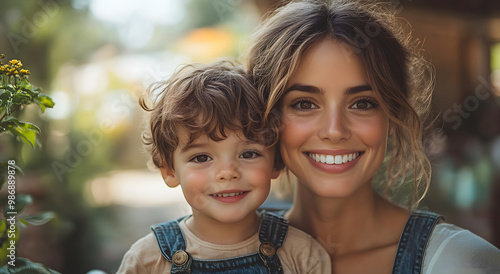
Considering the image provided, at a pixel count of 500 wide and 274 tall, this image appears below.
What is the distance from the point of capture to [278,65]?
156 centimetres

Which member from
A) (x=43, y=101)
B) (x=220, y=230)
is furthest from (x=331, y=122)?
(x=43, y=101)

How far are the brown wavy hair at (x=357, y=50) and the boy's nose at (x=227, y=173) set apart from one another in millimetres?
214

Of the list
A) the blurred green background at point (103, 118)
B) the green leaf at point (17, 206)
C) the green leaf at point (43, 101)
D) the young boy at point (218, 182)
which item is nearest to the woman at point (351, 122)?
the young boy at point (218, 182)

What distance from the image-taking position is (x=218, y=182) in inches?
55.4

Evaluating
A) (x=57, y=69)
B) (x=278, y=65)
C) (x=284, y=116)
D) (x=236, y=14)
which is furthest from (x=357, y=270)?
(x=236, y=14)

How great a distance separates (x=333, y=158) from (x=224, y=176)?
0.34 m

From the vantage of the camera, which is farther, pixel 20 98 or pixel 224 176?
pixel 224 176

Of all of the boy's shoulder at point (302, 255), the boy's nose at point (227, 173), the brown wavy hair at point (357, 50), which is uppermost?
the brown wavy hair at point (357, 50)

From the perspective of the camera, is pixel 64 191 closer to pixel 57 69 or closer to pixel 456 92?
pixel 57 69

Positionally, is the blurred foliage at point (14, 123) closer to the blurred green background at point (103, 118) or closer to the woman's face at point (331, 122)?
the woman's face at point (331, 122)

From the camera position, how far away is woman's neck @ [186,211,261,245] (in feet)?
4.92

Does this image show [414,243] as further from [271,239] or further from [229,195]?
[229,195]

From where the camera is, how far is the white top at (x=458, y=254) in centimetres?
145

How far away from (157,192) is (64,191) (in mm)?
3573
